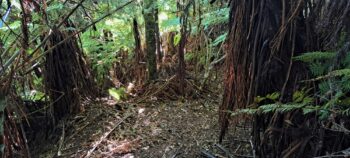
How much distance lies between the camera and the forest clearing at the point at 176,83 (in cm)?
203

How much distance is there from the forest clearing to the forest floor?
0.04ft

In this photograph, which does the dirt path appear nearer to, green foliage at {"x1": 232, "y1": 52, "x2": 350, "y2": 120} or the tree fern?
green foliage at {"x1": 232, "y1": 52, "x2": 350, "y2": 120}

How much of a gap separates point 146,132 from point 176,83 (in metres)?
1.10

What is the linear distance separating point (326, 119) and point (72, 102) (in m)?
3.00

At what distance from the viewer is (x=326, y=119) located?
→ 1897mm

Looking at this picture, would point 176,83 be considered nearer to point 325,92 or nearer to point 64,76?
point 64,76

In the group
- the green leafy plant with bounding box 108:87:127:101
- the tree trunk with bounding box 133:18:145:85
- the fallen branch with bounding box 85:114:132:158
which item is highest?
the tree trunk with bounding box 133:18:145:85

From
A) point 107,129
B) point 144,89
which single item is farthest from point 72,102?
point 144,89

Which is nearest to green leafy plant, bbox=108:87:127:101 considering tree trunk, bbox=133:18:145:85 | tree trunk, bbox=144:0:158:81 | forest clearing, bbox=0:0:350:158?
forest clearing, bbox=0:0:350:158

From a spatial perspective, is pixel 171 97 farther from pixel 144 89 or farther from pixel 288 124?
pixel 288 124

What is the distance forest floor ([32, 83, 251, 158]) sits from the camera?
3229mm

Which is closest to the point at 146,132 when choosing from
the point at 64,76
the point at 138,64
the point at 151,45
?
the point at 64,76

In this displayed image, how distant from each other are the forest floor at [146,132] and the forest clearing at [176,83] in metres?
0.01

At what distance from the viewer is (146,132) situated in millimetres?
3717
